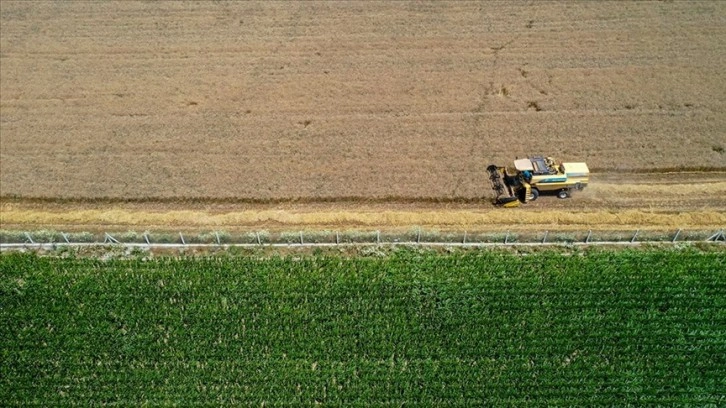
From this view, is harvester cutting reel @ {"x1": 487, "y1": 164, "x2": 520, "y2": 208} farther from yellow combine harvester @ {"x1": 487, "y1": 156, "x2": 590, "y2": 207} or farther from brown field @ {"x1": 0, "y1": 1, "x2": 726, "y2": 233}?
brown field @ {"x1": 0, "y1": 1, "x2": 726, "y2": 233}

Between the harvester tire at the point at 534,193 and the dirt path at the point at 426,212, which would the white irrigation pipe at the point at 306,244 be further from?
the harvester tire at the point at 534,193

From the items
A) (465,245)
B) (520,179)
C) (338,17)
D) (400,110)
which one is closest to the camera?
(465,245)

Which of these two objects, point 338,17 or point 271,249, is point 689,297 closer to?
point 271,249

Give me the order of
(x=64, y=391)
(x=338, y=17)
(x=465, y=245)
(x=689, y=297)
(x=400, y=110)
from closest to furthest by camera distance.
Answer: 1. (x=64, y=391)
2. (x=689, y=297)
3. (x=465, y=245)
4. (x=400, y=110)
5. (x=338, y=17)

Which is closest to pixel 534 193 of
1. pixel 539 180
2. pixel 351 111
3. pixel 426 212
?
pixel 539 180

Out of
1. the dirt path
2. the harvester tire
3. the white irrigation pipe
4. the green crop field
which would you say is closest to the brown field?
the dirt path

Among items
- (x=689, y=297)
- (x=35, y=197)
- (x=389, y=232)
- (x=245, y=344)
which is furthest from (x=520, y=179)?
(x=35, y=197)

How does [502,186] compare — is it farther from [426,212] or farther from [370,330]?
[370,330]
